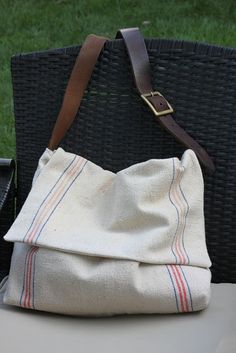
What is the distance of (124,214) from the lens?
1.67 m

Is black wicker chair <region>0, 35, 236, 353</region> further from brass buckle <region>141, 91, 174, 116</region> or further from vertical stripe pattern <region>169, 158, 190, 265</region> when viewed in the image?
vertical stripe pattern <region>169, 158, 190, 265</region>

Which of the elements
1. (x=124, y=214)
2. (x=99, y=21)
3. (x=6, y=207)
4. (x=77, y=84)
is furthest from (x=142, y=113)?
(x=99, y=21)

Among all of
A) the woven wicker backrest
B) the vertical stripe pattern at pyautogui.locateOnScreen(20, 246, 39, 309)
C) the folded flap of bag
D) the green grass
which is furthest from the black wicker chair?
the green grass

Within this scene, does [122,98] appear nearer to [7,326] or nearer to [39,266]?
[39,266]

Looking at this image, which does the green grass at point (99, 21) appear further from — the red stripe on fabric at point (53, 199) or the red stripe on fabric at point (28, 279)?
the red stripe on fabric at point (28, 279)

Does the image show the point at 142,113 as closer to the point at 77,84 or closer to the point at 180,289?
the point at 77,84

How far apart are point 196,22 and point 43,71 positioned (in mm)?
2555

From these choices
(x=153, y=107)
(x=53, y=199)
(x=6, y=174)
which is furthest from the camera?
(x=6, y=174)

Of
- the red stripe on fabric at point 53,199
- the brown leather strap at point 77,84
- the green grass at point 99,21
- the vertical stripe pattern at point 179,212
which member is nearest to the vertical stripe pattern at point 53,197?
the red stripe on fabric at point 53,199

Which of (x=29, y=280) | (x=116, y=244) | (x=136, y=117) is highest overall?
(x=136, y=117)

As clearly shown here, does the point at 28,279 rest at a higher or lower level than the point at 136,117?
lower

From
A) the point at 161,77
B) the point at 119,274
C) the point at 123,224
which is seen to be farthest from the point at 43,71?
the point at 119,274

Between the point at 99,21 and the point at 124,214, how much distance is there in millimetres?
2994

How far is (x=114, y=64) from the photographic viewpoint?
1.90 meters
